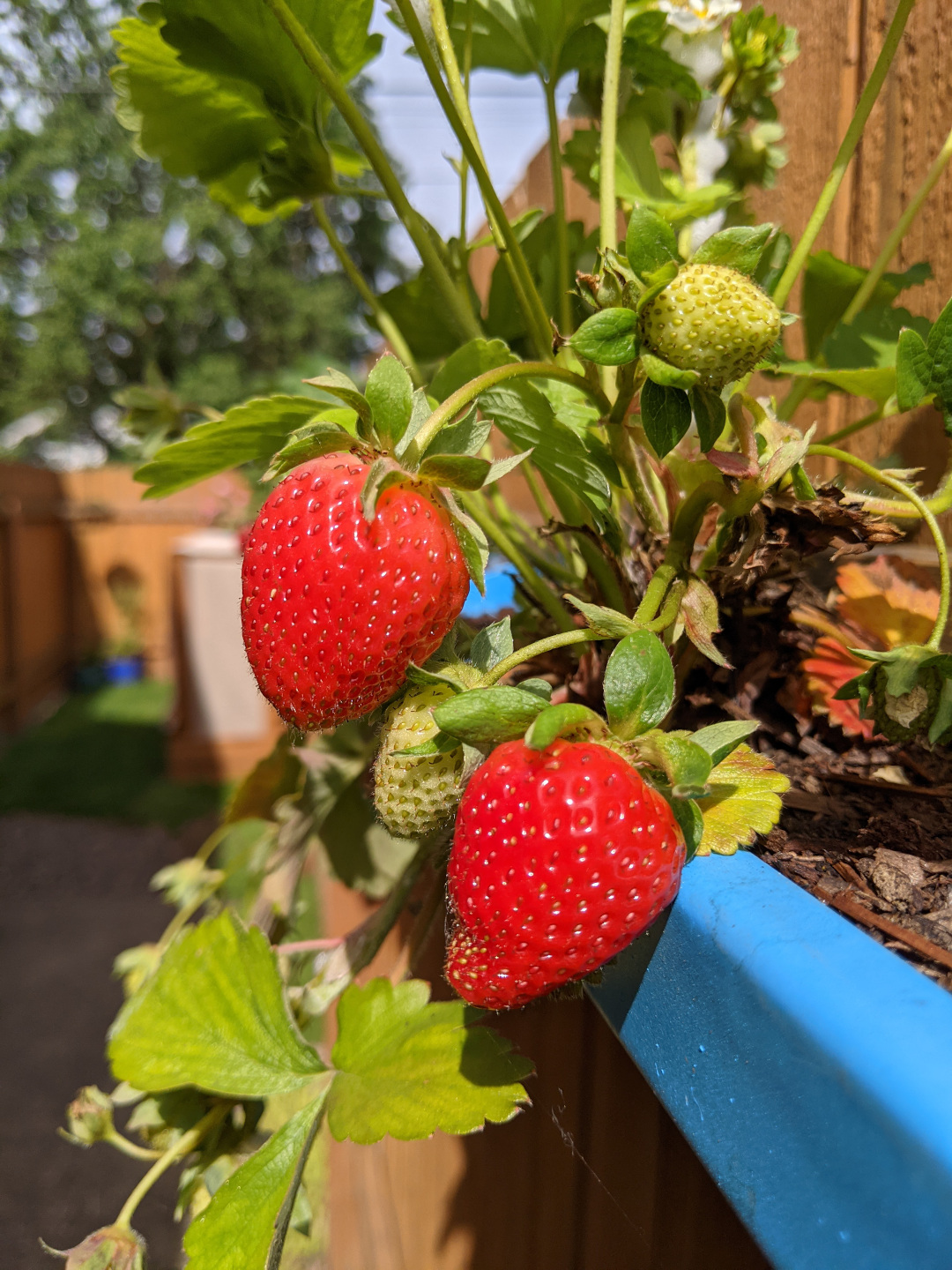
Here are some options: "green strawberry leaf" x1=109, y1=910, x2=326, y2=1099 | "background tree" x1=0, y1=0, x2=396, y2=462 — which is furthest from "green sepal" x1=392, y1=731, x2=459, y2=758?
"background tree" x1=0, y1=0, x2=396, y2=462

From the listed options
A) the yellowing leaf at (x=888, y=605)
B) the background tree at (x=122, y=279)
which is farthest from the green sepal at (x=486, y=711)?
the background tree at (x=122, y=279)

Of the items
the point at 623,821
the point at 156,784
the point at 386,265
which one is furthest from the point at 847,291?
the point at 386,265

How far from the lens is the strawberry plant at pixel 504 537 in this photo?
11.9 inches

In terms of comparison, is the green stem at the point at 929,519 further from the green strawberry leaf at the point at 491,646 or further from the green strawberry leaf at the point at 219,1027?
the green strawberry leaf at the point at 219,1027

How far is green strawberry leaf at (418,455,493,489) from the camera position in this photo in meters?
0.33

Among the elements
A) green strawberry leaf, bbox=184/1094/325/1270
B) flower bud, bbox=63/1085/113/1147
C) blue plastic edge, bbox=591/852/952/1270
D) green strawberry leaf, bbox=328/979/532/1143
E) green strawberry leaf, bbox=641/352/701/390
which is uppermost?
green strawberry leaf, bbox=641/352/701/390

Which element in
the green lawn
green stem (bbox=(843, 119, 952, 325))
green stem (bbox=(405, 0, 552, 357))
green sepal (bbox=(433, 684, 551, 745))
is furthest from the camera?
the green lawn

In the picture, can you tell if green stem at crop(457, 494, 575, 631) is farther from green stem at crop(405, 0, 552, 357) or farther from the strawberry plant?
green stem at crop(405, 0, 552, 357)

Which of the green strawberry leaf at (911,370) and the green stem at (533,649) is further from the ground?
the green strawberry leaf at (911,370)

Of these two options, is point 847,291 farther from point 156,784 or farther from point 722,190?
point 156,784

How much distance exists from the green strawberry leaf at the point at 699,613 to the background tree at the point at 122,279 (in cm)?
1099

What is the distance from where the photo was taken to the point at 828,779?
1.46ft

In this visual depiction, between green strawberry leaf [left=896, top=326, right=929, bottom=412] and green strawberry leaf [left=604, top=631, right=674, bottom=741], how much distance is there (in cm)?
20

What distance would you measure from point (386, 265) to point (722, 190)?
47.0ft
